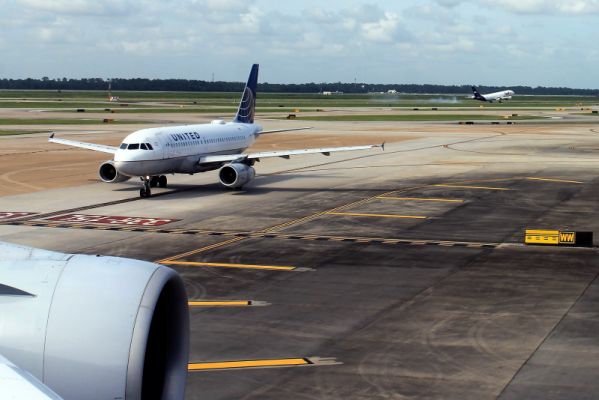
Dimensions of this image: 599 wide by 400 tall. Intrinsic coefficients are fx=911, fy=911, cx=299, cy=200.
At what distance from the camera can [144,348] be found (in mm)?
7191

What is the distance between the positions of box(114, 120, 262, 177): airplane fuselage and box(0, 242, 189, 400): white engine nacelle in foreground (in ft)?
127

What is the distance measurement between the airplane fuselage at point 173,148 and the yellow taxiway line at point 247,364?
28.0 metres

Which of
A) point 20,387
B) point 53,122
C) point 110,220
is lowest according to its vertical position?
point 53,122

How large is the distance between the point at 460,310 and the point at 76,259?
57.0 ft

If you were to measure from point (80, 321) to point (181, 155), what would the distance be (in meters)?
42.4

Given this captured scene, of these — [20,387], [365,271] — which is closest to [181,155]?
[365,271]

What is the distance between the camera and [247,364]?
18.9 metres

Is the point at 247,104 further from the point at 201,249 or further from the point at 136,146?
the point at 201,249

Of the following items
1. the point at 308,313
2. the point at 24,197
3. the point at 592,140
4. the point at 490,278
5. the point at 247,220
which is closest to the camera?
the point at 308,313

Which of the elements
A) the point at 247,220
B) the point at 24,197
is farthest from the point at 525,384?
the point at 24,197

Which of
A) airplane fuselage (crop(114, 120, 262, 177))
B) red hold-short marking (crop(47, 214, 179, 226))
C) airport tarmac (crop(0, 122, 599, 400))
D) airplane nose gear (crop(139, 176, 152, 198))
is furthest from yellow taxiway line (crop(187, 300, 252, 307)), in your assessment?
airplane nose gear (crop(139, 176, 152, 198))

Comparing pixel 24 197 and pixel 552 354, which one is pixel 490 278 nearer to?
pixel 552 354

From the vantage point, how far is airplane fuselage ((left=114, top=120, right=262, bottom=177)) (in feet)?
151

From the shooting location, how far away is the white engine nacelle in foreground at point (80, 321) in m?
6.98
